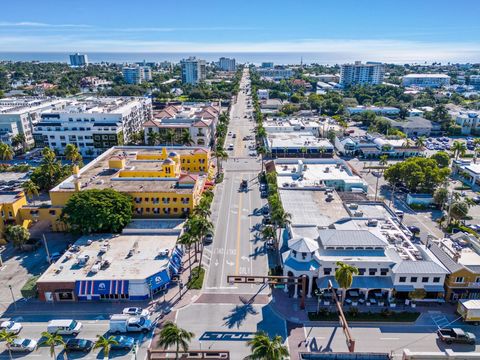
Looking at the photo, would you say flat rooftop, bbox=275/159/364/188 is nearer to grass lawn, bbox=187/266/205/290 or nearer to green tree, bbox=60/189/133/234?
grass lawn, bbox=187/266/205/290

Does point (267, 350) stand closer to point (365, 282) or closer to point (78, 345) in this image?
point (365, 282)

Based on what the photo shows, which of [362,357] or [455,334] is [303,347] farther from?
[455,334]

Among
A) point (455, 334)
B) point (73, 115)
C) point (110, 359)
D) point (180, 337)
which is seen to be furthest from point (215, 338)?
point (73, 115)

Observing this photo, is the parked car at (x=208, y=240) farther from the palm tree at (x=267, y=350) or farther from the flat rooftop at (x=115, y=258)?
the palm tree at (x=267, y=350)

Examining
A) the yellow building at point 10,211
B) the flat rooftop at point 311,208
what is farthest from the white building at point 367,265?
the yellow building at point 10,211

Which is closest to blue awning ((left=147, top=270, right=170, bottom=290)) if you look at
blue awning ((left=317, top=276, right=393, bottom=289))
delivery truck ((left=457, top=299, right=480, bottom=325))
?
blue awning ((left=317, top=276, right=393, bottom=289))
